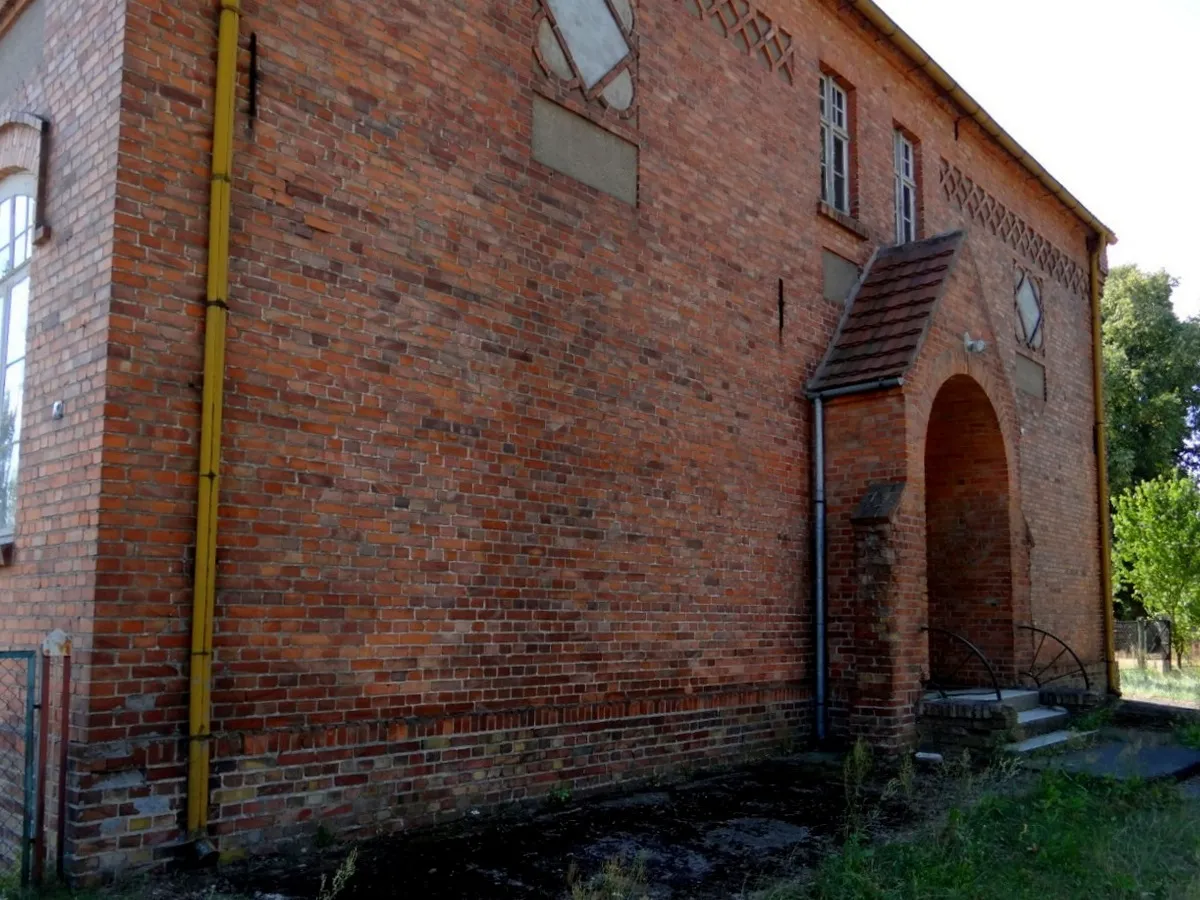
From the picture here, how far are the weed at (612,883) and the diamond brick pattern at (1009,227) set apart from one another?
422 inches

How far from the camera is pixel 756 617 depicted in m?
9.39

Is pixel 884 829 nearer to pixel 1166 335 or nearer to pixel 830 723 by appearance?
pixel 830 723

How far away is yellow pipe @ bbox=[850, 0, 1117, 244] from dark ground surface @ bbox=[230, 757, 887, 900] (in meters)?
8.54

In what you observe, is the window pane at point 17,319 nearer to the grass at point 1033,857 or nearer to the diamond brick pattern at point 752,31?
the grass at point 1033,857

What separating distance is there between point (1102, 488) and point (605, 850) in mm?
13526

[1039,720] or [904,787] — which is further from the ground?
[1039,720]

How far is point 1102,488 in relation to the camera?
16.7 meters

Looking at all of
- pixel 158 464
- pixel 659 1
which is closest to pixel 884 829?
pixel 158 464

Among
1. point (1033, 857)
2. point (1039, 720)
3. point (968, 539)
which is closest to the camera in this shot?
point (1033, 857)

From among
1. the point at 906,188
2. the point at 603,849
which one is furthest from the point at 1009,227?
the point at 603,849

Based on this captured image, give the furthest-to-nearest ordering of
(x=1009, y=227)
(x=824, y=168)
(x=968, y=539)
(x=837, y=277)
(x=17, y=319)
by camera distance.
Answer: (x=1009, y=227), (x=968, y=539), (x=824, y=168), (x=837, y=277), (x=17, y=319)

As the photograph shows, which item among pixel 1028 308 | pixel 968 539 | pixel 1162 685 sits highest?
pixel 1028 308

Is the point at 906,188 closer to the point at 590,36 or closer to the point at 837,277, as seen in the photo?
the point at 837,277

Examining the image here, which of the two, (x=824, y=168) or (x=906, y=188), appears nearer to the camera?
(x=824, y=168)
